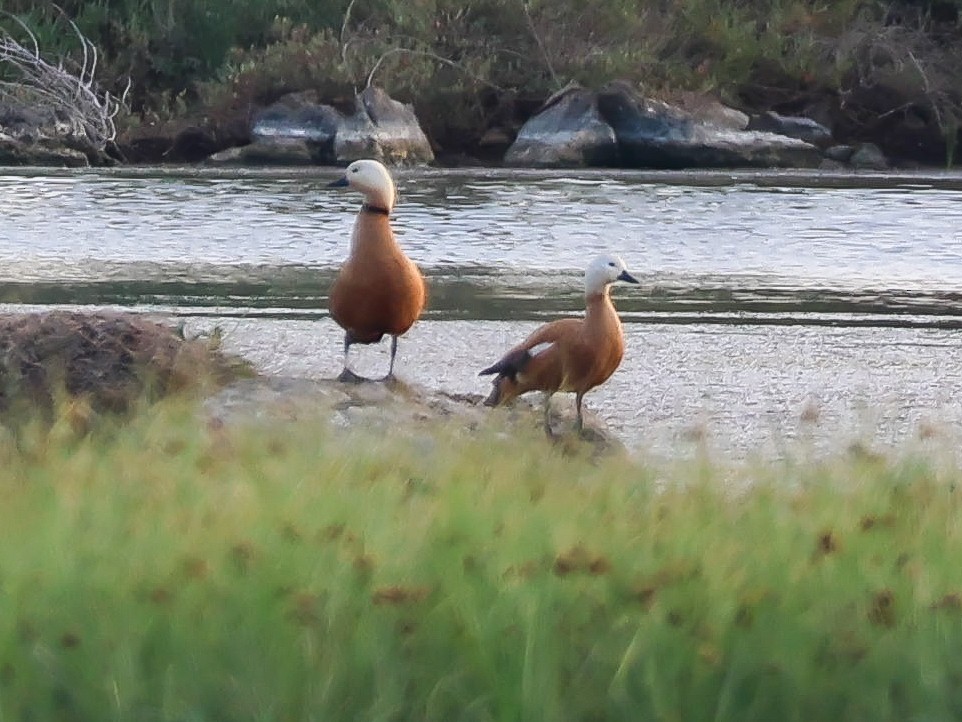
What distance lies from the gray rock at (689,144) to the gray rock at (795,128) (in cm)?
54

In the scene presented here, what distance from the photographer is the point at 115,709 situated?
3.17 meters

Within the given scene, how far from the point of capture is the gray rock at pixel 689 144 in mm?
23781

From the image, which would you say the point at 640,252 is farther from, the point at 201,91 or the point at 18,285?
the point at 201,91

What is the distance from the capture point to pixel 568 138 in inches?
945

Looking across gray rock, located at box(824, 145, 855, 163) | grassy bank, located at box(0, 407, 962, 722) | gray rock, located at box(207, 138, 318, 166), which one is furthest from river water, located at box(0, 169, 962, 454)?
gray rock, located at box(824, 145, 855, 163)

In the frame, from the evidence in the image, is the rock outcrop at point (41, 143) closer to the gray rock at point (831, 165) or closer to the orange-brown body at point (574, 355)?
the gray rock at point (831, 165)

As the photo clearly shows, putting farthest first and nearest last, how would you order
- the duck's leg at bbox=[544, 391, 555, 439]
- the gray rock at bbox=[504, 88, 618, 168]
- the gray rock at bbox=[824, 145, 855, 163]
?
the gray rock at bbox=[824, 145, 855, 163] < the gray rock at bbox=[504, 88, 618, 168] < the duck's leg at bbox=[544, 391, 555, 439]

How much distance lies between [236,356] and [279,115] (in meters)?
17.2

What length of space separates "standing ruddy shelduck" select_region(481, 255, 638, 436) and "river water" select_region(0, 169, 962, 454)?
30cm

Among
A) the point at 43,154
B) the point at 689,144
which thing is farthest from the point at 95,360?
the point at 689,144

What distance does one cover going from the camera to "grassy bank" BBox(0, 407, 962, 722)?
127 inches

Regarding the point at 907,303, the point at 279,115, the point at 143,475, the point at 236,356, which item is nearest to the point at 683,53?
the point at 279,115

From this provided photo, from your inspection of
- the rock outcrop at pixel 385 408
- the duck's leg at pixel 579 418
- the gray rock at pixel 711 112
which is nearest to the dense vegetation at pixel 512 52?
the gray rock at pixel 711 112

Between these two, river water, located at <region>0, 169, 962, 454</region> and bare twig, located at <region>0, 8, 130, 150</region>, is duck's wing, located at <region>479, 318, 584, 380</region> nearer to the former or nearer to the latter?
river water, located at <region>0, 169, 962, 454</region>
